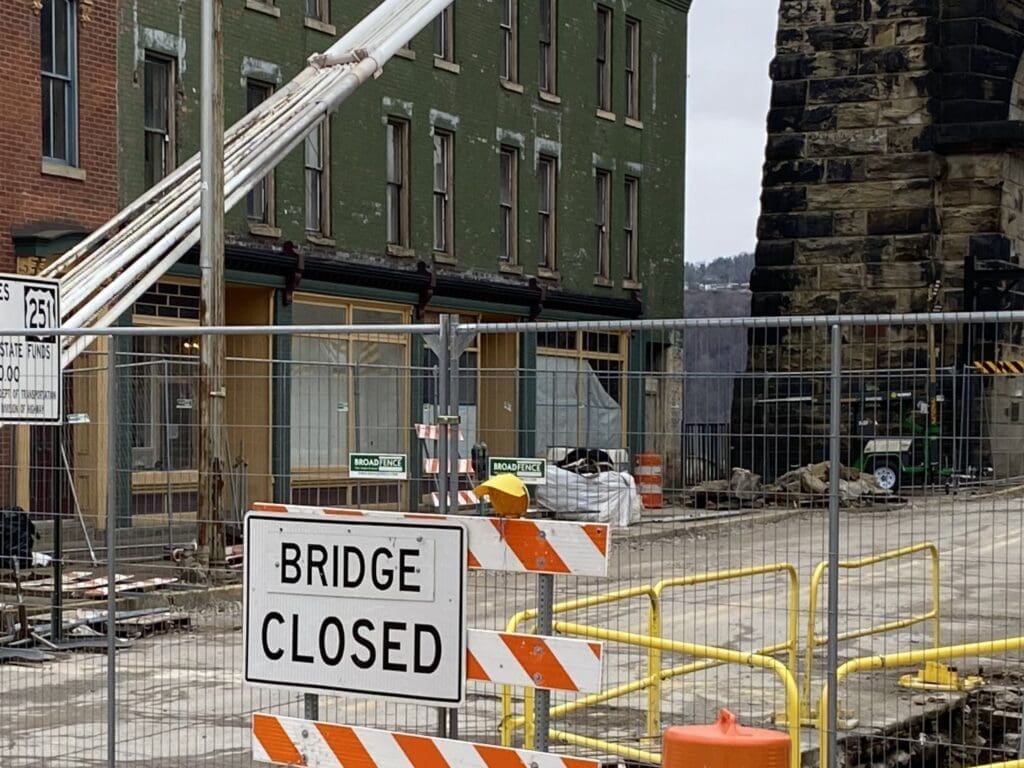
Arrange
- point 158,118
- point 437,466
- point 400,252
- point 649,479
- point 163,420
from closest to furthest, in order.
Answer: point 649,479 → point 437,466 → point 163,420 → point 158,118 → point 400,252

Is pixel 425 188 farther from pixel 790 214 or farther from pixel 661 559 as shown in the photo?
pixel 661 559

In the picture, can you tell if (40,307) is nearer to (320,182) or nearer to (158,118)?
(158,118)

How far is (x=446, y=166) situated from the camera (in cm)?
3234

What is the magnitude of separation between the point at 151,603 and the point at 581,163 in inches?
1013

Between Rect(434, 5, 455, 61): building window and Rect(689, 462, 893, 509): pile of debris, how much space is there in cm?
2454

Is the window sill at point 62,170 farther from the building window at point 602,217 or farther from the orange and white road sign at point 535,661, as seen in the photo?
the orange and white road sign at point 535,661

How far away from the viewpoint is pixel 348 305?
2991 cm

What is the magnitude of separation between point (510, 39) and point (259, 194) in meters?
8.23

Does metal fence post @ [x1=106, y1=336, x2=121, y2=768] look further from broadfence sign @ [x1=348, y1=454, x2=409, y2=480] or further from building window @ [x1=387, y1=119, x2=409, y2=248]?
building window @ [x1=387, y1=119, x2=409, y2=248]

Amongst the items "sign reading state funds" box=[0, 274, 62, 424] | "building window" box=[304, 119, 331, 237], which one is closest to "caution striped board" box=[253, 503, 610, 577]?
"sign reading state funds" box=[0, 274, 62, 424]

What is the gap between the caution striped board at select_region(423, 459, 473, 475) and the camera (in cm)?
874

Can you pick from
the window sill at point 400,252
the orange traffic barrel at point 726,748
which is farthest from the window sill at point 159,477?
the window sill at point 400,252

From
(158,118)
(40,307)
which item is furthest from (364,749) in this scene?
(158,118)

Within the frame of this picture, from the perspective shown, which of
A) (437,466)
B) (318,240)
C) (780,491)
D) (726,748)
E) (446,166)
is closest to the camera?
(726,748)
